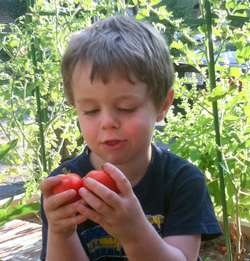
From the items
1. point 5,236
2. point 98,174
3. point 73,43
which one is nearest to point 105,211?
point 98,174

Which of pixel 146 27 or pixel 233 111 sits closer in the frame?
pixel 146 27

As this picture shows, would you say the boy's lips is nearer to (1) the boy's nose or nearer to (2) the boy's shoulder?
(1) the boy's nose

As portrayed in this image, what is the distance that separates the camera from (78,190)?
1.26 m

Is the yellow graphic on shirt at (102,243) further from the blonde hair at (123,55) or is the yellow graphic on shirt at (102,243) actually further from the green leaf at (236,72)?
the green leaf at (236,72)

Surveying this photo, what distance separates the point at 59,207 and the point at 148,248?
→ 28cm

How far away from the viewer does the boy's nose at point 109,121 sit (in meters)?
1.44

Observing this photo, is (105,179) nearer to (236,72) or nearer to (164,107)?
(164,107)

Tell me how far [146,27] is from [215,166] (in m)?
1.20

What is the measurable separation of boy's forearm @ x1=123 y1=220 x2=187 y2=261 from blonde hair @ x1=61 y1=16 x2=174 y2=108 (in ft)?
1.53

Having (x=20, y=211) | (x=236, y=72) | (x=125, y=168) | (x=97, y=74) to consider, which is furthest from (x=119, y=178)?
(x=236, y=72)

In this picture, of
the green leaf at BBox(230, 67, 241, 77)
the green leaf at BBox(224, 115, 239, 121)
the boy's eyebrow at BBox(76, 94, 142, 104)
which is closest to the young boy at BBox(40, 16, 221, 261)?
the boy's eyebrow at BBox(76, 94, 142, 104)

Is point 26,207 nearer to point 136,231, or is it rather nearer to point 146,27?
point 136,231

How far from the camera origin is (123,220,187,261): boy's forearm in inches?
52.6

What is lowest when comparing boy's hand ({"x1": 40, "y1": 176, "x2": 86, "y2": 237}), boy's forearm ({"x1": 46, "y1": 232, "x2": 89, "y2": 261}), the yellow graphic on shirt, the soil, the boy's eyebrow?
the soil
